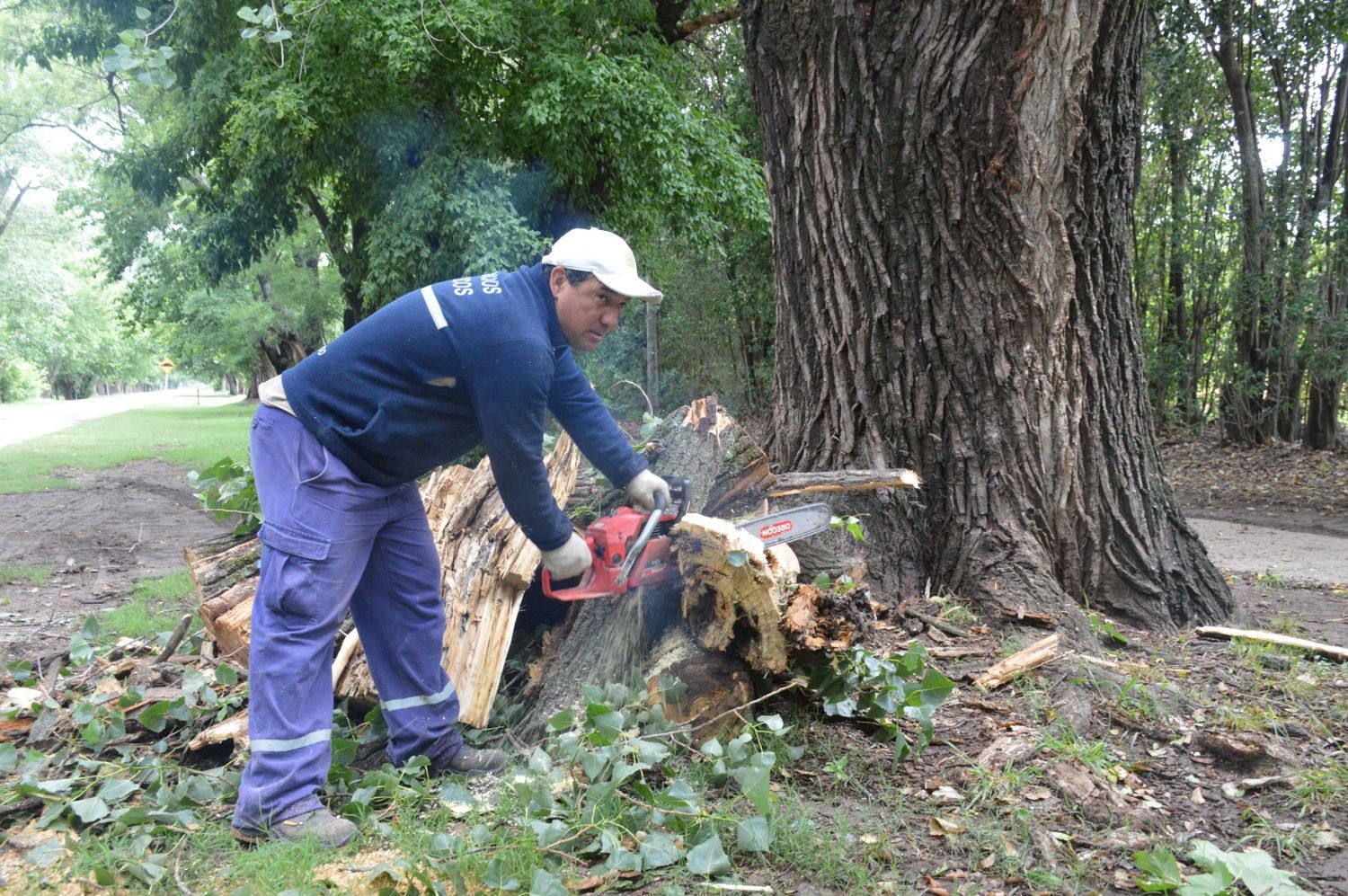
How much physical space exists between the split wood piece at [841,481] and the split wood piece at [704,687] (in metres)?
1.04

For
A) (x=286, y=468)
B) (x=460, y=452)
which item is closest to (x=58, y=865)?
(x=286, y=468)

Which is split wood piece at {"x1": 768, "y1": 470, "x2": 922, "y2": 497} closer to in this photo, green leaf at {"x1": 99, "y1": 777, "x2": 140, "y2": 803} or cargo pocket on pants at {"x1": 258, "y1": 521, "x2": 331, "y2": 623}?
cargo pocket on pants at {"x1": 258, "y1": 521, "x2": 331, "y2": 623}

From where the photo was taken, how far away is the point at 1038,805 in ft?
A: 8.99

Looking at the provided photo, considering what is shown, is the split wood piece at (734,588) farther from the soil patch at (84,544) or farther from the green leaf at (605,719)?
the soil patch at (84,544)

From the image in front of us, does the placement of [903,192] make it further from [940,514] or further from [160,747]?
[160,747]

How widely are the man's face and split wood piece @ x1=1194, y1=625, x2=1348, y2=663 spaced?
2.99 meters

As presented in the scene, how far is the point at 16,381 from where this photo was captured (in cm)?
5578

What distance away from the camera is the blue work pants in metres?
2.89

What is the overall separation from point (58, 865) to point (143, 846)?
0.82ft

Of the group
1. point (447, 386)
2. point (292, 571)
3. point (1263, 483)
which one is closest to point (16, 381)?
point (1263, 483)

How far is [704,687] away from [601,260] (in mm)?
1493

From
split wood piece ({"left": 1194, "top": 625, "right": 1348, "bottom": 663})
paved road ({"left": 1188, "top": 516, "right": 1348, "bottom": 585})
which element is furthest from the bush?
split wood piece ({"left": 1194, "top": 625, "right": 1348, "bottom": 663})

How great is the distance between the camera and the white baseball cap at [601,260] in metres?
3.05

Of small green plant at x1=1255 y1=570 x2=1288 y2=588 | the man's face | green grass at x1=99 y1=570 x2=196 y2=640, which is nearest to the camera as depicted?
the man's face
